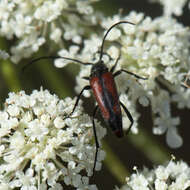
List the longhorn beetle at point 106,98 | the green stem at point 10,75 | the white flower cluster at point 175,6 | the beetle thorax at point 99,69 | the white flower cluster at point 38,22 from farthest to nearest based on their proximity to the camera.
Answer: the white flower cluster at point 175,6 → the green stem at point 10,75 → the white flower cluster at point 38,22 → the beetle thorax at point 99,69 → the longhorn beetle at point 106,98

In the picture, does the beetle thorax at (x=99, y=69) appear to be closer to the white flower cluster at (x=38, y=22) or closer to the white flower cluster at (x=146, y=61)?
the white flower cluster at (x=146, y=61)

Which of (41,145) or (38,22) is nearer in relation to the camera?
(41,145)

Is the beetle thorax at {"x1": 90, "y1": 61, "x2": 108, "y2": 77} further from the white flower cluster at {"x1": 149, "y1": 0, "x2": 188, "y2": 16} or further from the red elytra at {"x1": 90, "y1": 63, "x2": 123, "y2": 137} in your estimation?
the white flower cluster at {"x1": 149, "y1": 0, "x2": 188, "y2": 16}

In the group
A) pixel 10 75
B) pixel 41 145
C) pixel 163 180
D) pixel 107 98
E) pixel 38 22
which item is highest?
pixel 38 22

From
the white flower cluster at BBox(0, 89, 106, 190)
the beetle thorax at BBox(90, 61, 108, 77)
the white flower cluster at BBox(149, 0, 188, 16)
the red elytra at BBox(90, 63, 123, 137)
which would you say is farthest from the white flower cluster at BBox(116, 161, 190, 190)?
the white flower cluster at BBox(149, 0, 188, 16)

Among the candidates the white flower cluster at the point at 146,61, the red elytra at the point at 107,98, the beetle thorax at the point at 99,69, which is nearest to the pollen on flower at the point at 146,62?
the white flower cluster at the point at 146,61

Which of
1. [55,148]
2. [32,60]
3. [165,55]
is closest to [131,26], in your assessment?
[165,55]

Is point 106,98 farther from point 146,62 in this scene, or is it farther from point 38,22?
point 38,22

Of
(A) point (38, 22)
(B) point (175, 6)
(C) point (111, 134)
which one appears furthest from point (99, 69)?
(B) point (175, 6)
